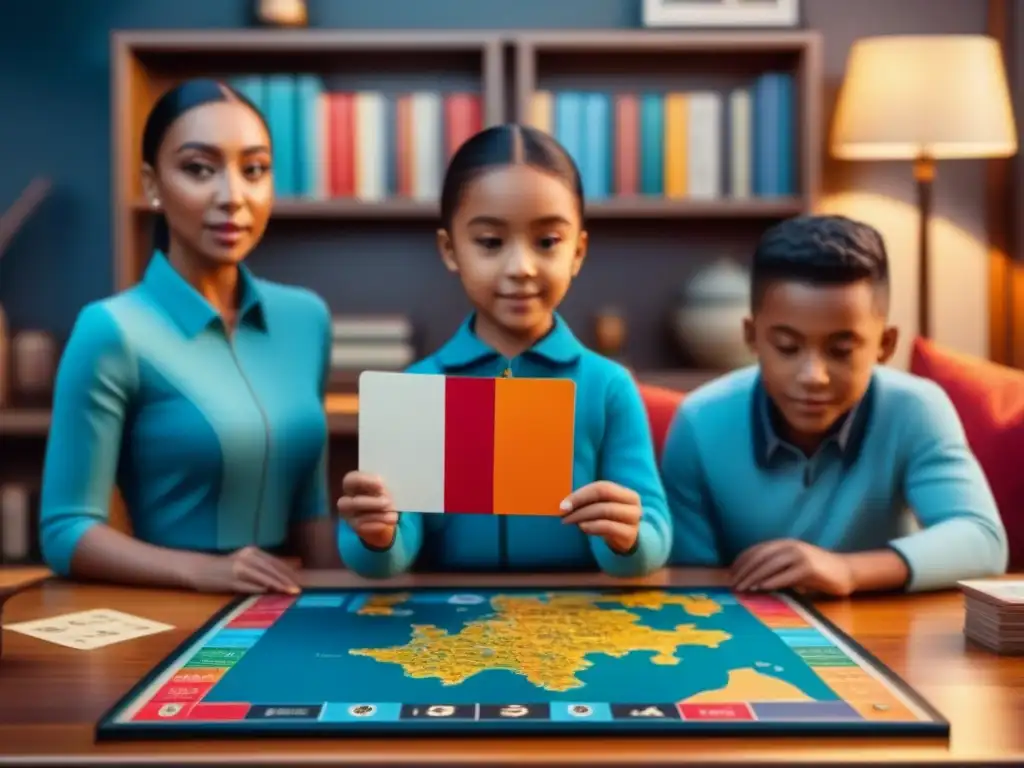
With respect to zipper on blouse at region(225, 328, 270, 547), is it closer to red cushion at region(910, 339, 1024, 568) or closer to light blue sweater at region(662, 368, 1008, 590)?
light blue sweater at region(662, 368, 1008, 590)

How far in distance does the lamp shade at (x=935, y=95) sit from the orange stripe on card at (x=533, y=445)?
2272 mm

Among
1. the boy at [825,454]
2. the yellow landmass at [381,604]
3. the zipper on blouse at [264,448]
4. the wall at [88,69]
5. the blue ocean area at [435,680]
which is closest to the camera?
the blue ocean area at [435,680]

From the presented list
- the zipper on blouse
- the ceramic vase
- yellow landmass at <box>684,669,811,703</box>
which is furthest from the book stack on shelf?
yellow landmass at <box>684,669,811,703</box>

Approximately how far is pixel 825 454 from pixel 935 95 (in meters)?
1.95

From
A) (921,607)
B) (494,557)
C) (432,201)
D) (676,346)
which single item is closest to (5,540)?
(432,201)

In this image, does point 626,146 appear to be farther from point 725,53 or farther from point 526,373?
point 526,373

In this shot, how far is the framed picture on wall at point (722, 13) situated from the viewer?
11.1 feet

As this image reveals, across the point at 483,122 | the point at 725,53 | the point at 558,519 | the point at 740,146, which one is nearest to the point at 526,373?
the point at 558,519

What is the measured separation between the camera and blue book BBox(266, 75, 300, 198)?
3.31m

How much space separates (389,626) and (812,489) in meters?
0.59

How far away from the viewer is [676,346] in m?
3.40

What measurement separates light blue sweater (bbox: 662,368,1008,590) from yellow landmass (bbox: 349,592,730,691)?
11.1 inches

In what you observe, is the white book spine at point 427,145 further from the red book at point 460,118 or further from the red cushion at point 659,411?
the red cushion at point 659,411

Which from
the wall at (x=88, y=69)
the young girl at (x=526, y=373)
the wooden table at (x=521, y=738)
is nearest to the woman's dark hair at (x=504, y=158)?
the young girl at (x=526, y=373)
